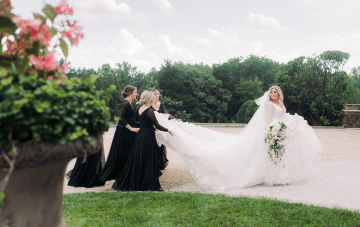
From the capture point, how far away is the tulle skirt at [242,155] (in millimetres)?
5633

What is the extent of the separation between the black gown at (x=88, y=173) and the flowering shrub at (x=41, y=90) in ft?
14.9

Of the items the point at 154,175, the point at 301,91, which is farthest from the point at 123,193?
the point at 301,91

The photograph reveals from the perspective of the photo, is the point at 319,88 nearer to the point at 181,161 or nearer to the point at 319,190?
the point at 181,161

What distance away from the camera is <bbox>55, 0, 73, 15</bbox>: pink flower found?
182 cm

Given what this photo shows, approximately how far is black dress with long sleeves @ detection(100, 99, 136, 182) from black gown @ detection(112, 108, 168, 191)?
40cm

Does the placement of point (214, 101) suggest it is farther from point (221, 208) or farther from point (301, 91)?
point (221, 208)

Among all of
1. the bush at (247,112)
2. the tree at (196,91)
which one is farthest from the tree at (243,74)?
the bush at (247,112)

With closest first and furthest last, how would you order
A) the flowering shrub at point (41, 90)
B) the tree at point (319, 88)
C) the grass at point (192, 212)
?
the flowering shrub at point (41, 90) < the grass at point (192, 212) < the tree at point (319, 88)

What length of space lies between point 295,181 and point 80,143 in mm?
5829

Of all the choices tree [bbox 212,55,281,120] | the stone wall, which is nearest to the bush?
the stone wall

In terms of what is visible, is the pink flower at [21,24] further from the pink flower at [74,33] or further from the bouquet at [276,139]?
the bouquet at [276,139]

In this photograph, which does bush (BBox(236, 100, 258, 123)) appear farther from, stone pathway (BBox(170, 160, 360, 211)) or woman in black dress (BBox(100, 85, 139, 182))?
woman in black dress (BBox(100, 85, 139, 182))

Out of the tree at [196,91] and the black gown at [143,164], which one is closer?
the black gown at [143,164]

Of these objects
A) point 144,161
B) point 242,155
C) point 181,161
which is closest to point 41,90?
point 144,161
